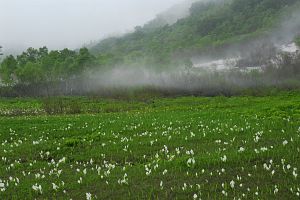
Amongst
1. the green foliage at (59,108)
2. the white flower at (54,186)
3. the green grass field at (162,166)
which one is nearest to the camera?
the green grass field at (162,166)

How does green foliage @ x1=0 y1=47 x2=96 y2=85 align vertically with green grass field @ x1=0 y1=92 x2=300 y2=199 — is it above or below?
above

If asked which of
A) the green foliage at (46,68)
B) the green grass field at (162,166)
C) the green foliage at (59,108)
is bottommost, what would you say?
the green foliage at (59,108)

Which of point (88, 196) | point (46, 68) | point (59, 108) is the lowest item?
point (59, 108)

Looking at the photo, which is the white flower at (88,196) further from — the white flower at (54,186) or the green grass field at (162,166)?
the white flower at (54,186)

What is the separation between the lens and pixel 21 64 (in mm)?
144000

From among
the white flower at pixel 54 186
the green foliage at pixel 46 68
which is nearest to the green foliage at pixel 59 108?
the white flower at pixel 54 186

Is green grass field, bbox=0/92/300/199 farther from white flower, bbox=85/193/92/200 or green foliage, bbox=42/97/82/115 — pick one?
green foliage, bbox=42/97/82/115

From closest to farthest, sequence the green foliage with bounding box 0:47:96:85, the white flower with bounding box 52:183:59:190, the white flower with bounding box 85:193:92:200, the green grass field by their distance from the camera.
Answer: the white flower with bounding box 85:193:92:200
the green grass field
the white flower with bounding box 52:183:59:190
the green foliage with bounding box 0:47:96:85

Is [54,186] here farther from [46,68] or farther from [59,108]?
[46,68]

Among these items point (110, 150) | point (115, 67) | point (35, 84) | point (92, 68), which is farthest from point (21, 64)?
point (110, 150)

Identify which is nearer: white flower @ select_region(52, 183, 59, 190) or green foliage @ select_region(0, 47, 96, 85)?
white flower @ select_region(52, 183, 59, 190)

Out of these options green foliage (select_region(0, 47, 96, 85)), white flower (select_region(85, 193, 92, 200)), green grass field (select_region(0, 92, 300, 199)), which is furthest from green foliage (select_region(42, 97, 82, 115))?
green foliage (select_region(0, 47, 96, 85))

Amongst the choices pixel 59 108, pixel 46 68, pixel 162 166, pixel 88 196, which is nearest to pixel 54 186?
pixel 88 196

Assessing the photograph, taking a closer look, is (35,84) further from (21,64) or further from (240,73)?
(240,73)
